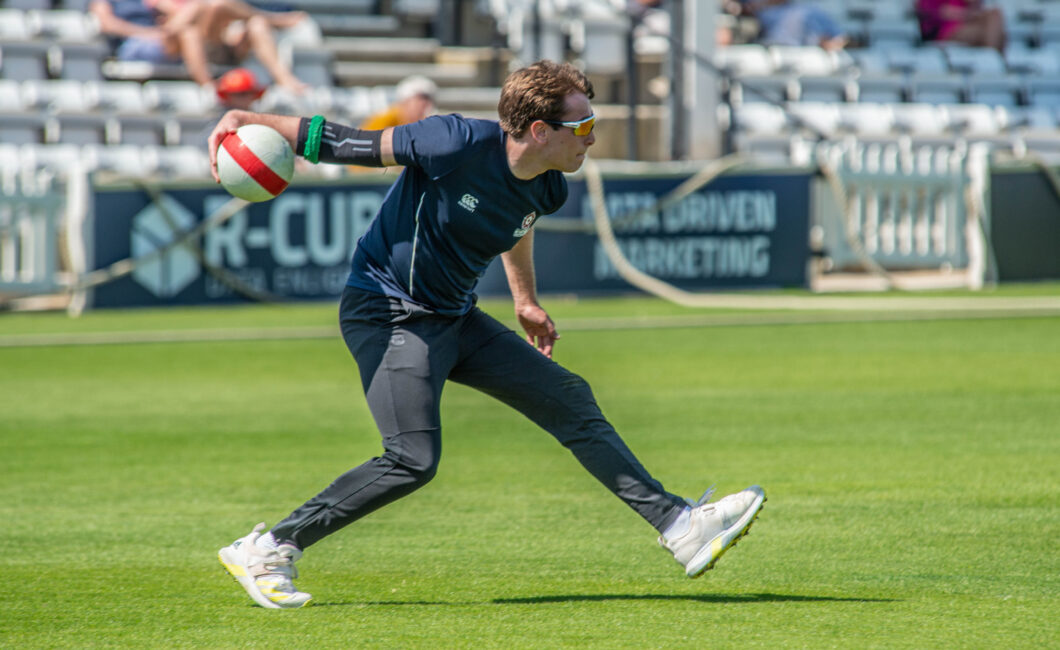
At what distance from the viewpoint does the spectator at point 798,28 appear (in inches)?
834

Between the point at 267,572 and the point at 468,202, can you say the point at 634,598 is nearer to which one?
the point at 267,572

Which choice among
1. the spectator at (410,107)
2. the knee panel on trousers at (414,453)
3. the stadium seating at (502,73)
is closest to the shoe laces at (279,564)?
the knee panel on trousers at (414,453)

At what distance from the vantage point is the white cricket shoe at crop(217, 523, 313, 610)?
4.21 meters

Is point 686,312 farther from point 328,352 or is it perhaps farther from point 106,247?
point 106,247

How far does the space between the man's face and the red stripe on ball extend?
81 cm

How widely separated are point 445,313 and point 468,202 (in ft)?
1.13

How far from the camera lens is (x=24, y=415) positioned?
8.33 meters

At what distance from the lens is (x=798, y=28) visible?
21.2m

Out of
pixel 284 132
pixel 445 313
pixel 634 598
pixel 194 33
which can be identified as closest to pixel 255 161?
pixel 284 132

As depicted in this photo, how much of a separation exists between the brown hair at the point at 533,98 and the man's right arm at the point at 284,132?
321 mm

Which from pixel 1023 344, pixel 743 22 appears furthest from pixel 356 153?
pixel 743 22

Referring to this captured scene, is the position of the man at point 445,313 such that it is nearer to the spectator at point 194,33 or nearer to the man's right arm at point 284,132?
the man's right arm at point 284,132

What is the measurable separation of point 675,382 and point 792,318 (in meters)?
4.06

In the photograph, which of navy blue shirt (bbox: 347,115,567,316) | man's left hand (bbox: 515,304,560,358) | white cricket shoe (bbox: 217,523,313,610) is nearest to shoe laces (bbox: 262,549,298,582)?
white cricket shoe (bbox: 217,523,313,610)
